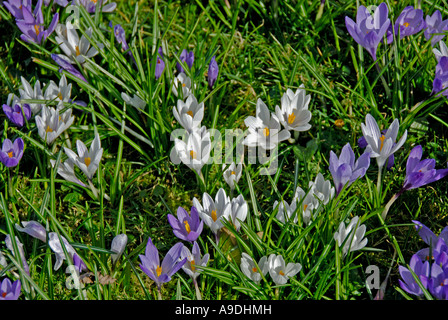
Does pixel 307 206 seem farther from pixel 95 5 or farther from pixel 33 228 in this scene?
pixel 95 5

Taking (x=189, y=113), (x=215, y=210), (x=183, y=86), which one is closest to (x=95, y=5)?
(x=183, y=86)

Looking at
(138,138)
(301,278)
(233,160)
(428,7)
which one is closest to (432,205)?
(301,278)

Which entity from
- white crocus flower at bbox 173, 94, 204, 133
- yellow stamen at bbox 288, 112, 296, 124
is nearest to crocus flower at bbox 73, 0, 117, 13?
white crocus flower at bbox 173, 94, 204, 133

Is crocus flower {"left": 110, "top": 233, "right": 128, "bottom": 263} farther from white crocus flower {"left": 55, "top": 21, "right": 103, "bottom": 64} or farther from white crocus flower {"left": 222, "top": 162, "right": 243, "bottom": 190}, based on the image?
white crocus flower {"left": 55, "top": 21, "right": 103, "bottom": 64}

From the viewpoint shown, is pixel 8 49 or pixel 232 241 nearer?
pixel 232 241

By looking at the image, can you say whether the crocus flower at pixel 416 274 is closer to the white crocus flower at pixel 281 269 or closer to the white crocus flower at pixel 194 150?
the white crocus flower at pixel 281 269
